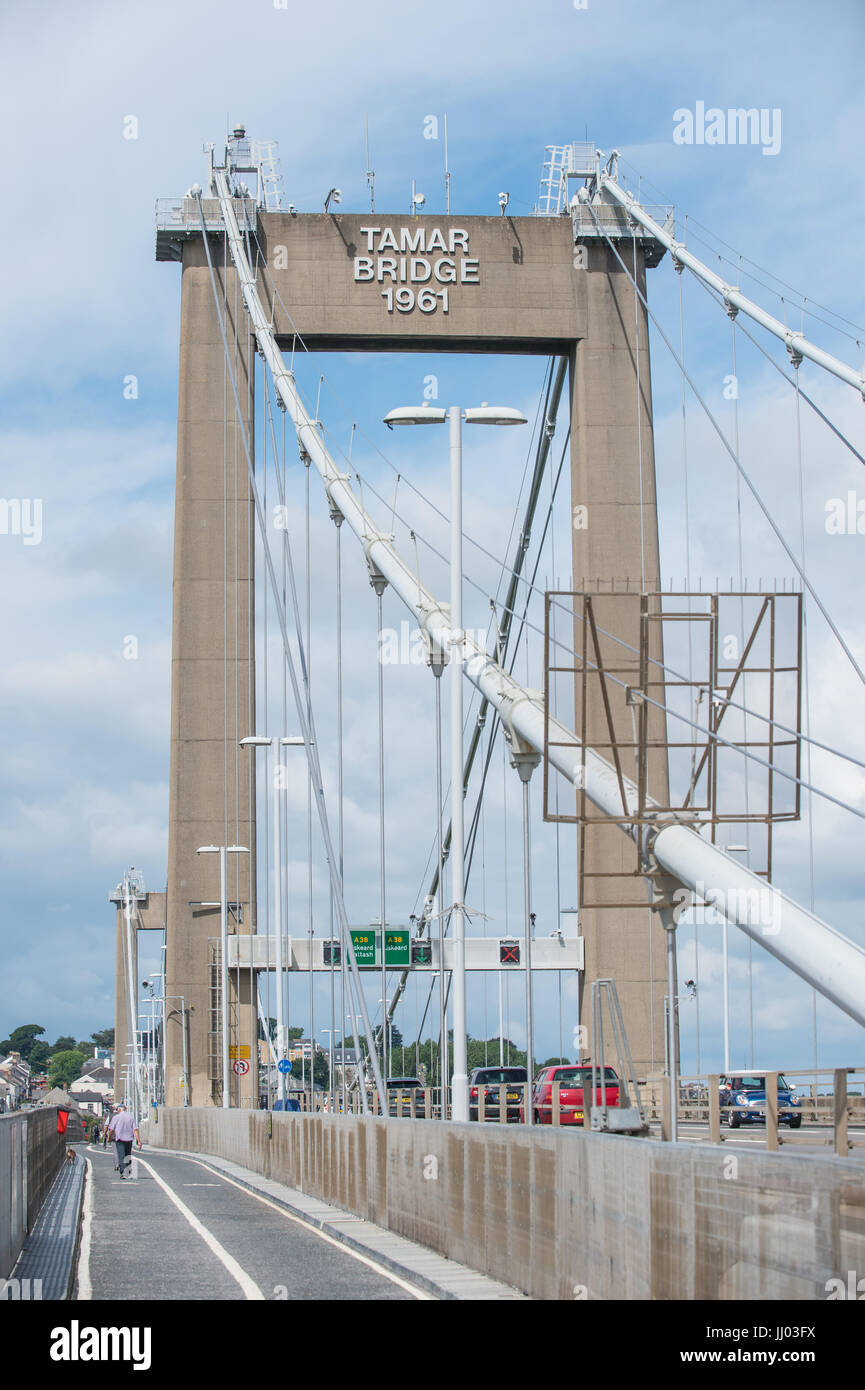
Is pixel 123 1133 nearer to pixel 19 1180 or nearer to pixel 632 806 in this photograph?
pixel 19 1180

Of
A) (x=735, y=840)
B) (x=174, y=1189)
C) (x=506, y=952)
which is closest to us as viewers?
(x=735, y=840)

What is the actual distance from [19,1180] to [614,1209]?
7.39 m

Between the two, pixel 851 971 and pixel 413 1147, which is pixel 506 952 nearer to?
pixel 413 1147

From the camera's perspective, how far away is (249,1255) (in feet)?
56.1

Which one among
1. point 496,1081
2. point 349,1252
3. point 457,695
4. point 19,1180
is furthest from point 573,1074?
point 19,1180

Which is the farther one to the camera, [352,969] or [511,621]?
[511,621]

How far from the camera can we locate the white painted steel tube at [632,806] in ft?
43.5

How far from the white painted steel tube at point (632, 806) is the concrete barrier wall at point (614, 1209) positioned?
2.26m

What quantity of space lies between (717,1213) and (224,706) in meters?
45.1

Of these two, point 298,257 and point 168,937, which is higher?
point 298,257

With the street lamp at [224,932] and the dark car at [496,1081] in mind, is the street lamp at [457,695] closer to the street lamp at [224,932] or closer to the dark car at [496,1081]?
the dark car at [496,1081]

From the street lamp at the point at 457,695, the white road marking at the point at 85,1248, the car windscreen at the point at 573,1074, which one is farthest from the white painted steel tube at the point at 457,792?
the car windscreen at the point at 573,1074

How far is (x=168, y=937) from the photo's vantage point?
53.0m
